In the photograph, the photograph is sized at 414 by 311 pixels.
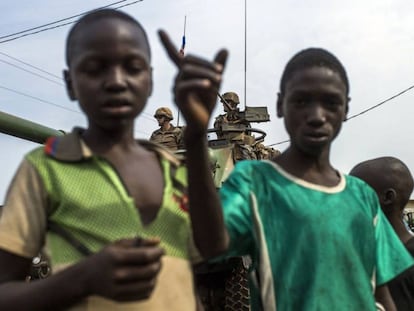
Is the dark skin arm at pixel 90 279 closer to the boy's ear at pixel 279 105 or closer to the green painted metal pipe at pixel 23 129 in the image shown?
the boy's ear at pixel 279 105

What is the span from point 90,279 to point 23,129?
20.3ft

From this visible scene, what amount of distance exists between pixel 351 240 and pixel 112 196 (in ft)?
2.66

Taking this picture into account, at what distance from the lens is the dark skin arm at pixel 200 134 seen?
132 cm

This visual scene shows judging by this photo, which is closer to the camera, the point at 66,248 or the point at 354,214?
the point at 66,248

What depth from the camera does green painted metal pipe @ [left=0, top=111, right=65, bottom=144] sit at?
712cm

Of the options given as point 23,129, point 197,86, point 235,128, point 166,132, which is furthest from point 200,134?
point 235,128

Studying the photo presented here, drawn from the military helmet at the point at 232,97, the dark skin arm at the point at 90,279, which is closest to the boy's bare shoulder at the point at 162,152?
the dark skin arm at the point at 90,279

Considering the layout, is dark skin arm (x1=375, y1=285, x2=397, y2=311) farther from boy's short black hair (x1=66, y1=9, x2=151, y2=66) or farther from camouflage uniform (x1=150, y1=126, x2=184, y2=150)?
camouflage uniform (x1=150, y1=126, x2=184, y2=150)

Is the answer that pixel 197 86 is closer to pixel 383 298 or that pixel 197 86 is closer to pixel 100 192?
pixel 100 192

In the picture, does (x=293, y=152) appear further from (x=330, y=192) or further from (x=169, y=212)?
(x=169, y=212)

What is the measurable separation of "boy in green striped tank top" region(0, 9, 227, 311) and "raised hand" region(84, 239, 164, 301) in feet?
0.33

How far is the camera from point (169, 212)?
151 cm

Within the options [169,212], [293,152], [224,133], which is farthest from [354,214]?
[224,133]

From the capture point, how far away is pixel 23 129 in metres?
7.20
